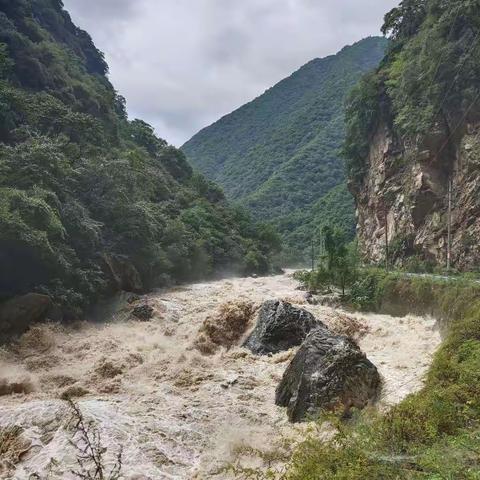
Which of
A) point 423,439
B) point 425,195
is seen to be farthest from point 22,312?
point 425,195

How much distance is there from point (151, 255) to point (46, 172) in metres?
10.1

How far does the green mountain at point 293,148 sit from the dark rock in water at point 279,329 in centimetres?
6473

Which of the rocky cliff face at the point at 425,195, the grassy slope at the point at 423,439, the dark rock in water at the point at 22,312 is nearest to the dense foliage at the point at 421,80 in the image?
the rocky cliff face at the point at 425,195

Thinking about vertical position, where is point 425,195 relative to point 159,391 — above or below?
above

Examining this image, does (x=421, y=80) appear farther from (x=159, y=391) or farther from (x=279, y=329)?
(x=159, y=391)

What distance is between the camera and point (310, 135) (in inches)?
5217

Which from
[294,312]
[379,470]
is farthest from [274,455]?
[294,312]

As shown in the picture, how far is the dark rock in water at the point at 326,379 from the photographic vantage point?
1225cm

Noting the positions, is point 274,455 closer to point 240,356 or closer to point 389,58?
point 240,356

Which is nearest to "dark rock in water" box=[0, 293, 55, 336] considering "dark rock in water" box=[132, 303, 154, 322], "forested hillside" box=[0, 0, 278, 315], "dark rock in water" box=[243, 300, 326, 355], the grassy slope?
"forested hillside" box=[0, 0, 278, 315]

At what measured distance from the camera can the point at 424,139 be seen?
115 feet

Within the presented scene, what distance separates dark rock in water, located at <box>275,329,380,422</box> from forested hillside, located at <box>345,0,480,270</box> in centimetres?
1814

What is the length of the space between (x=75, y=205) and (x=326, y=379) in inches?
678

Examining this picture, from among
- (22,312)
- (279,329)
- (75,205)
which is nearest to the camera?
(279,329)
